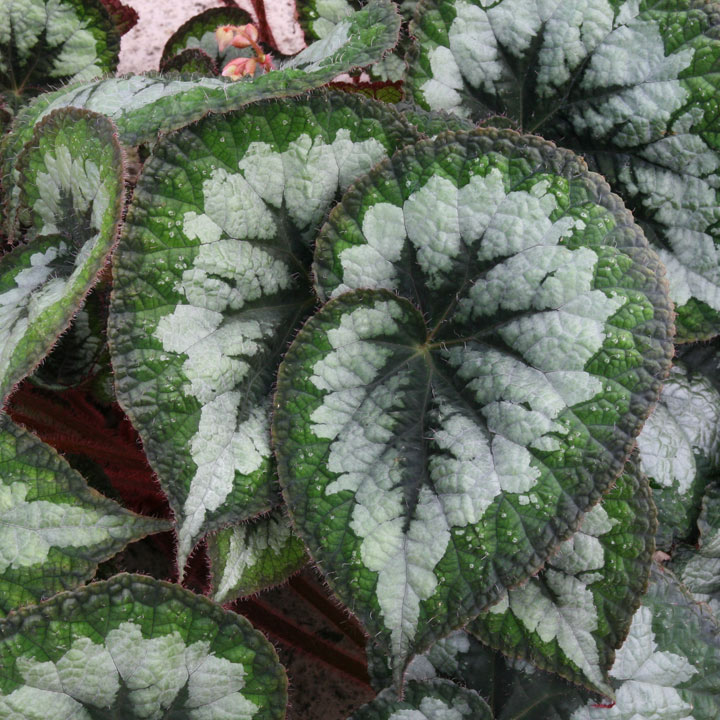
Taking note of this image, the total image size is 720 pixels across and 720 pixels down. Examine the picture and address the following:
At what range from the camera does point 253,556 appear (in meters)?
1.18

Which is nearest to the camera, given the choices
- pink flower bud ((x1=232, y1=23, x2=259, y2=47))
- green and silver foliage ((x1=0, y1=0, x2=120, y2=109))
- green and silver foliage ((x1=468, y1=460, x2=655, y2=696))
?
green and silver foliage ((x1=468, y1=460, x2=655, y2=696))

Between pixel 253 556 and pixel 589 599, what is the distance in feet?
1.61

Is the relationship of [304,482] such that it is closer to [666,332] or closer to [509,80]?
[666,332]

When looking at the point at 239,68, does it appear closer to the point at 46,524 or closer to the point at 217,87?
the point at 217,87

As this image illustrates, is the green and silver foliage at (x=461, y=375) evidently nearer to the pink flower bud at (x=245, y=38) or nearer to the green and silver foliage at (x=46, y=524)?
the green and silver foliage at (x=46, y=524)

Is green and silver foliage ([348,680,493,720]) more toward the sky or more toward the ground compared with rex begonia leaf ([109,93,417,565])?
more toward the ground

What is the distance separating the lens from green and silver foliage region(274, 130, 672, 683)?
3.05 feet

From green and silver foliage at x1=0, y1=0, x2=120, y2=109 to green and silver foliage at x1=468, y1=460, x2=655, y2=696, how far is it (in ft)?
4.72

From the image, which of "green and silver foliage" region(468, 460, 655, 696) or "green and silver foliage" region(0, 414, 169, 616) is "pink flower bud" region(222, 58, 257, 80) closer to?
"green and silver foliage" region(0, 414, 169, 616)

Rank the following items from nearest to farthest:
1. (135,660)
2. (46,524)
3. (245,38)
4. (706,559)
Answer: (135,660) < (46,524) < (706,559) < (245,38)

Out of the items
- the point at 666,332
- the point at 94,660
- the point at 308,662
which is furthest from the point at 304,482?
the point at 308,662

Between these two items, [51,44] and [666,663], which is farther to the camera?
[51,44]

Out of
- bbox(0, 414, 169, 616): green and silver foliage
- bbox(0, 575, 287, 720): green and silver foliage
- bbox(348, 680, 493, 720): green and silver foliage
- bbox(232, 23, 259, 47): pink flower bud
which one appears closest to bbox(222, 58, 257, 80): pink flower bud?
bbox(232, 23, 259, 47): pink flower bud

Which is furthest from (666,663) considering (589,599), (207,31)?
(207,31)
